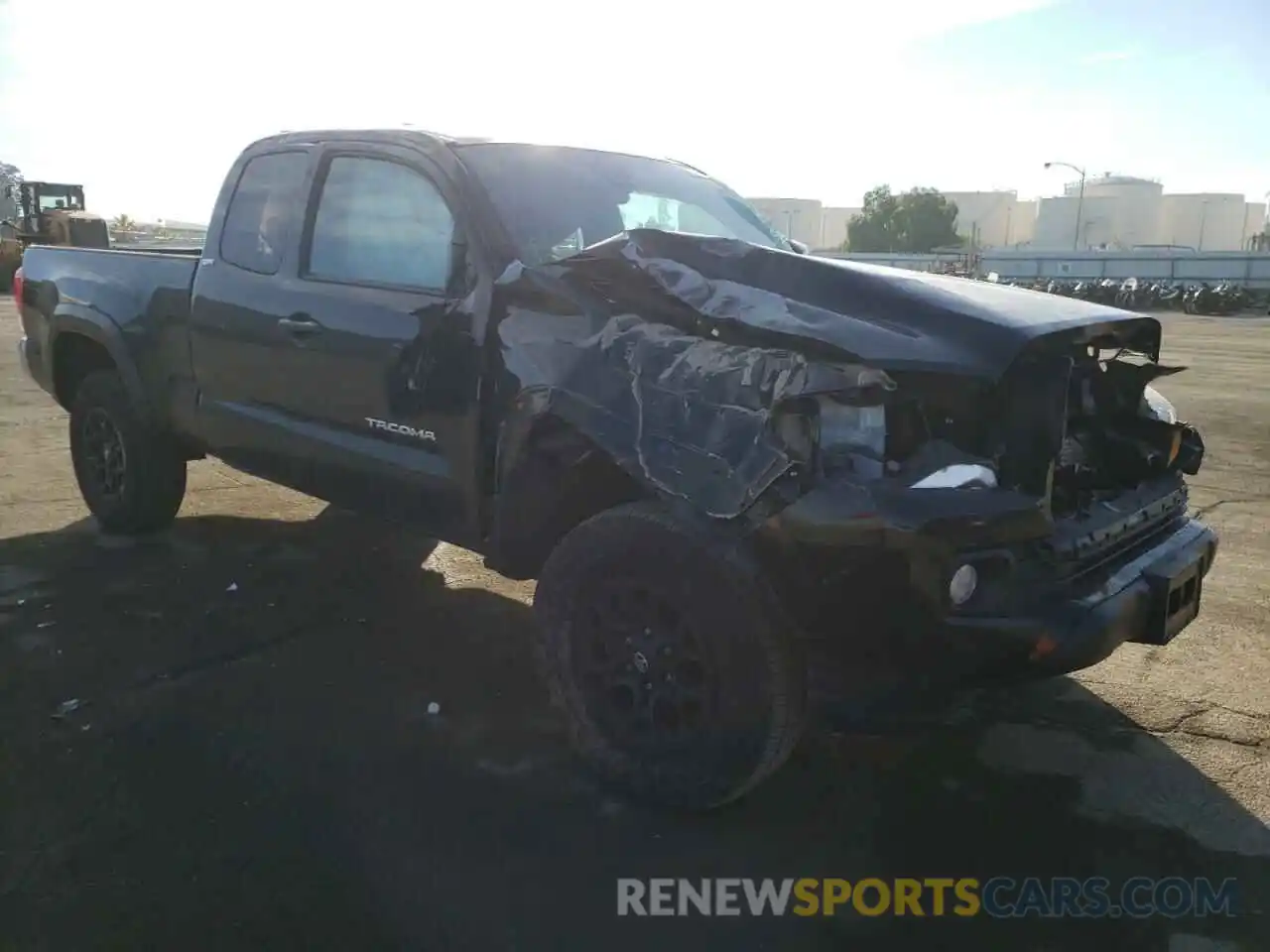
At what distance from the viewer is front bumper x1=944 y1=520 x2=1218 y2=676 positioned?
2.53 m

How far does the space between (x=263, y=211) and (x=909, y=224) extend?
96.6 m

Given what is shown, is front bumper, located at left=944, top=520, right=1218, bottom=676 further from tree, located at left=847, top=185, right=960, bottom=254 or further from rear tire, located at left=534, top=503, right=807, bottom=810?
tree, located at left=847, top=185, right=960, bottom=254

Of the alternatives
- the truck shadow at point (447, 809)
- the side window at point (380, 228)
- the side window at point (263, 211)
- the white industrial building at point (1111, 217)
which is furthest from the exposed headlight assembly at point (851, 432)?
the white industrial building at point (1111, 217)

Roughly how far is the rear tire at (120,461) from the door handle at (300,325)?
1476 mm

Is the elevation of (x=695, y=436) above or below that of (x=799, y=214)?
below

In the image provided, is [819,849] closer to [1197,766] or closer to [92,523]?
[1197,766]

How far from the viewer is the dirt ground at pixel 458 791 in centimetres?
254

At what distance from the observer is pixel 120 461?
5418 millimetres

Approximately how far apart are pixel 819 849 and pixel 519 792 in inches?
35.4

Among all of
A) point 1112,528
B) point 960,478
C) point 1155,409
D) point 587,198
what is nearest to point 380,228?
point 587,198

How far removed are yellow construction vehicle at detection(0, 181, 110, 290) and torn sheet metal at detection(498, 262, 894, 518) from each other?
25130 mm

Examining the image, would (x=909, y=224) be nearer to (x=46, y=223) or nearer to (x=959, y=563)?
(x=46, y=223)

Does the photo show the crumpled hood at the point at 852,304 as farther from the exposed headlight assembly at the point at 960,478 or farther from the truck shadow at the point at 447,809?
the truck shadow at the point at 447,809

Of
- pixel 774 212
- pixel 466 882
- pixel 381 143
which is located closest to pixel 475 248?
pixel 381 143
